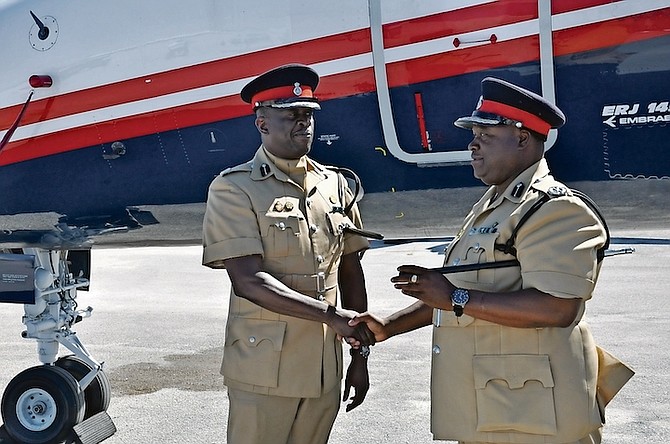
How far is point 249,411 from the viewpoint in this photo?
3326mm

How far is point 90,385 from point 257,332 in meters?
2.39

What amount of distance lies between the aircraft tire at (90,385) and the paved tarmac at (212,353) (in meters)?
0.21

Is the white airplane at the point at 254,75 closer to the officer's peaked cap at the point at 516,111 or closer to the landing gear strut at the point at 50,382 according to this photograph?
the landing gear strut at the point at 50,382

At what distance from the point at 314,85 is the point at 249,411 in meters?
1.19

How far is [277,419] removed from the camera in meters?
3.34

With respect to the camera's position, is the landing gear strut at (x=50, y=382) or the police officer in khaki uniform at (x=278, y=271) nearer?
the police officer in khaki uniform at (x=278, y=271)

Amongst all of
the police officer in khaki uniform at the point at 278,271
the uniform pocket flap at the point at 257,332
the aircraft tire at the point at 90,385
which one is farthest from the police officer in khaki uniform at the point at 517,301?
the aircraft tire at the point at 90,385

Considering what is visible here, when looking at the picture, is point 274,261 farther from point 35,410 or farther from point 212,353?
point 212,353

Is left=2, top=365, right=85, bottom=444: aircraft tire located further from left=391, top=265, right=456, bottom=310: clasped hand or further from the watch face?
the watch face

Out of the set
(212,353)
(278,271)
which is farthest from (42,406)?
(212,353)

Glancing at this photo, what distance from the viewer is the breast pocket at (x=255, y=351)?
10.9ft

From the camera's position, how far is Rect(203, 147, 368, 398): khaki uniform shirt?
3.31 meters

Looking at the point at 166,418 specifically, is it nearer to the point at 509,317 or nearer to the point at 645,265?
the point at 509,317

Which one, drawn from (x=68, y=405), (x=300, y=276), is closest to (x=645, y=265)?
(x=68, y=405)
